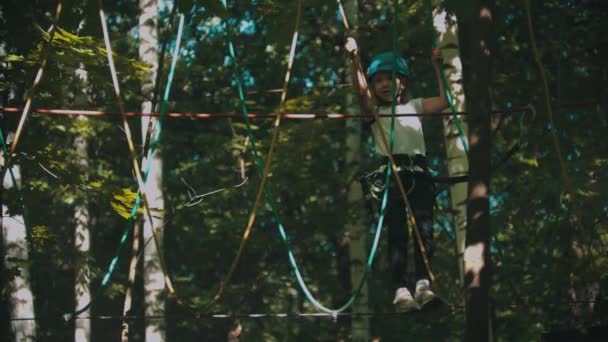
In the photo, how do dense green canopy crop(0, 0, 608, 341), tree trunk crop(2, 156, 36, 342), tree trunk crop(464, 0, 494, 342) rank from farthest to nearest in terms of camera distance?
1. tree trunk crop(2, 156, 36, 342)
2. dense green canopy crop(0, 0, 608, 341)
3. tree trunk crop(464, 0, 494, 342)

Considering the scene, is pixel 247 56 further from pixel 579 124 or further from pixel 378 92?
pixel 378 92

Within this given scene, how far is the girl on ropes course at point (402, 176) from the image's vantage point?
425 cm

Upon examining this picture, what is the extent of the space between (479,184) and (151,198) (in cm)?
447

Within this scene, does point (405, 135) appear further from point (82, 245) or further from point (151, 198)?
point (82, 245)

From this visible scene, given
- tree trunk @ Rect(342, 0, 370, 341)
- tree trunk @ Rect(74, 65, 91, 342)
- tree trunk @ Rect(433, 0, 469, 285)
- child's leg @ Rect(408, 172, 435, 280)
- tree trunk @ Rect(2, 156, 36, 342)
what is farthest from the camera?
tree trunk @ Rect(74, 65, 91, 342)

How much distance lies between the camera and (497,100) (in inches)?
287

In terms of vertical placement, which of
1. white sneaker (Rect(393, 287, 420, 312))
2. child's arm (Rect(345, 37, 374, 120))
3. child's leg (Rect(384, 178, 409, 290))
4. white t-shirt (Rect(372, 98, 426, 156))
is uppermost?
child's arm (Rect(345, 37, 374, 120))

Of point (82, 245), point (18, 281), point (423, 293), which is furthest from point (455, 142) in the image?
point (82, 245)

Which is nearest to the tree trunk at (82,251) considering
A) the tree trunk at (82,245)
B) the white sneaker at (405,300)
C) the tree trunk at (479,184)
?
the tree trunk at (82,245)

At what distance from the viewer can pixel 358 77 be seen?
4293mm

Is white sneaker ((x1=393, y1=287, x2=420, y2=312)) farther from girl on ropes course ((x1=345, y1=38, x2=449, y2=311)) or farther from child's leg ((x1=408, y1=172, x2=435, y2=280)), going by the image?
child's leg ((x1=408, y1=172, x2=435, y2=280))

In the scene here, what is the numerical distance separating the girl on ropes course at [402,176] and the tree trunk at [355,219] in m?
3.53

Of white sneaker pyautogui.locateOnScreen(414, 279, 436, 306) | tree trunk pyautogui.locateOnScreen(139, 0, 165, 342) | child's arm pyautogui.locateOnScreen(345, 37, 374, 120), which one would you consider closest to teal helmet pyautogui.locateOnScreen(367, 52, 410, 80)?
child's arm pyautogui.locateOnScreen(345, 37, 374, 120)

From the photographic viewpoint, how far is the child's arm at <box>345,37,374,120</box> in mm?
4230
